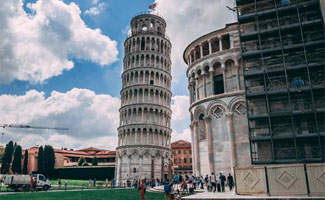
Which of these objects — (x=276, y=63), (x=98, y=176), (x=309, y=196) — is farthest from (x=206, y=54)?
(x=98, y=176)

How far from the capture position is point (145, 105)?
5319cm

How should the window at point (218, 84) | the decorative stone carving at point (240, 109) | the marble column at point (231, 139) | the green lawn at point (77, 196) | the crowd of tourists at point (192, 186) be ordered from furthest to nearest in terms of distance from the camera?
the window at point (218, 84) < the decorative stone carving at point (240, 109) < the marble column at point (231, 139) < the green lawn at point (77, 196) < the crowd of tourists at point (192, 186)

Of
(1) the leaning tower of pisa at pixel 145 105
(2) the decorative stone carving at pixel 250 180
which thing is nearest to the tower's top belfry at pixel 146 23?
(1) the leaning tower of pisa at pixel 145 105

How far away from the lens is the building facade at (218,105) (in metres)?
28.2

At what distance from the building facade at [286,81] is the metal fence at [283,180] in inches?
299

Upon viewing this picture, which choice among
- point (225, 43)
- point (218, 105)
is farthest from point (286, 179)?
point (225, 43)

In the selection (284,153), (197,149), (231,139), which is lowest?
(284,153)

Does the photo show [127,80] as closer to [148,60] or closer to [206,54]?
[148,60]

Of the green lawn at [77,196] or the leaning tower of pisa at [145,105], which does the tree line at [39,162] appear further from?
the green lawn at [77,196]

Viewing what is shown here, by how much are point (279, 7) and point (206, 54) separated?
1002 centimetres

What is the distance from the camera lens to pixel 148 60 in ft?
187

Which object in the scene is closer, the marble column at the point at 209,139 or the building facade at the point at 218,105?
the building facade at the point at 218,105

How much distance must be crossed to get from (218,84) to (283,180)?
17272 millimetres

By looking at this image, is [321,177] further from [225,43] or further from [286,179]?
[225,43]
